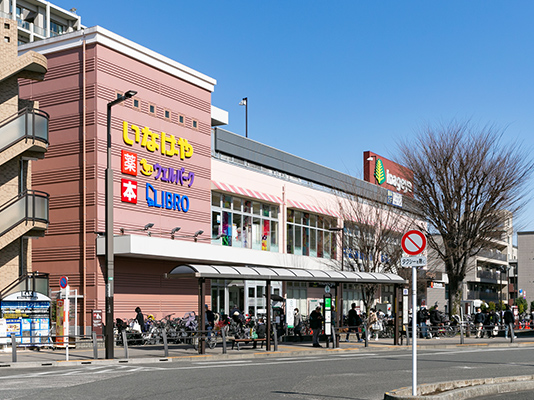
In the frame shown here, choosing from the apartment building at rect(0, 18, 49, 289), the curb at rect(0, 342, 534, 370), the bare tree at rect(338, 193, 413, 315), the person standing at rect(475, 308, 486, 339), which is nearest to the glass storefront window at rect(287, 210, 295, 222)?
the bare tree at rect(338, 193, 413, 315)

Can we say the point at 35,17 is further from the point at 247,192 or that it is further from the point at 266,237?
the point at 247,192

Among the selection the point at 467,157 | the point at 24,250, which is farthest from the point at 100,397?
the point at 467,157

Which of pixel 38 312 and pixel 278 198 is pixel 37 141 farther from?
pixel 278 198

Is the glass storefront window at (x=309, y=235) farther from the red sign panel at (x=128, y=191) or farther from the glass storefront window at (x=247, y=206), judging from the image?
the red sign panel at (x=128, y=191)

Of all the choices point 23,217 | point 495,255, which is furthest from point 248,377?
point 495,255

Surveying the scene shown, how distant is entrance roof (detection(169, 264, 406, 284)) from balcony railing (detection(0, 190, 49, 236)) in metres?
6.82

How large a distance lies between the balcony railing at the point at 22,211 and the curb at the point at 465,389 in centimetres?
1901

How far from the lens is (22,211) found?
27844 millimetres

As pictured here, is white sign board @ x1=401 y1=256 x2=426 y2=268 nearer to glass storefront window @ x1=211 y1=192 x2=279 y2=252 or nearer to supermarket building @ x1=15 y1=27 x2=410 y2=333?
supermarket building @ x1=15 y1=27 x2=410 y2=333

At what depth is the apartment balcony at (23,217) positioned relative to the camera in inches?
1072

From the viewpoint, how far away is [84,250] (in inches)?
1287

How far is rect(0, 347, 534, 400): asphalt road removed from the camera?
43.9 ft

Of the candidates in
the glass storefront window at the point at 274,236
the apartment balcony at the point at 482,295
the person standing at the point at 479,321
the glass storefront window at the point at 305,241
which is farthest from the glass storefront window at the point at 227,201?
the apartment balcony at the point at 482,295

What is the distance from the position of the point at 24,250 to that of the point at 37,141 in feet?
15.1
